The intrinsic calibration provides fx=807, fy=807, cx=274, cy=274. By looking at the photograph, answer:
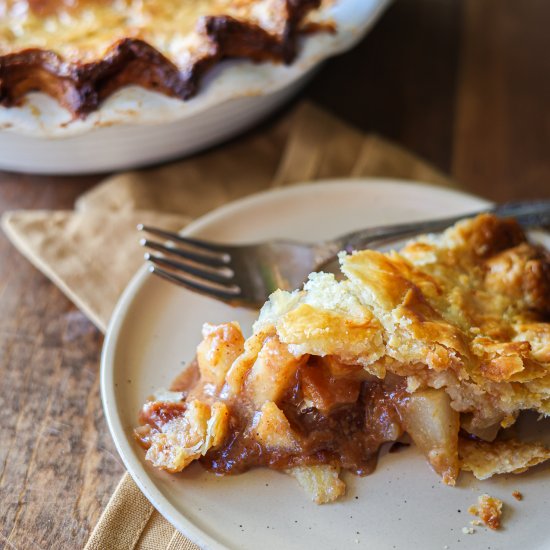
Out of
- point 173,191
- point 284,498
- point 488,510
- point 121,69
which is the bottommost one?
point 173,191

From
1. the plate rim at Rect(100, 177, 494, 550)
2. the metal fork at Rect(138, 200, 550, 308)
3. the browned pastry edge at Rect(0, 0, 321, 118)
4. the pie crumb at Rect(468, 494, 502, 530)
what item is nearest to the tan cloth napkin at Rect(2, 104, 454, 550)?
the plate rim at Rect(100, 177, 494, 550)

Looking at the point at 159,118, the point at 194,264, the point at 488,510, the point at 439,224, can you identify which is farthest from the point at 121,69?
the point at 488,510

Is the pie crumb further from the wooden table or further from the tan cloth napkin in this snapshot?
the tan cloth napkin

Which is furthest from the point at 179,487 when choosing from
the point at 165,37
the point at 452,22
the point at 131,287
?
the point at 452,22

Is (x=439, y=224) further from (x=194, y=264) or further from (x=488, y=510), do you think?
(x=488, y=510)

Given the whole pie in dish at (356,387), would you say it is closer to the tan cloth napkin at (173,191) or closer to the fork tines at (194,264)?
the fork tines at (194,264)

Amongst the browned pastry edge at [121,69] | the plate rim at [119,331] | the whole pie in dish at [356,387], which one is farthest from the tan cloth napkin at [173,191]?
the whole pie in dish at [356,387]
